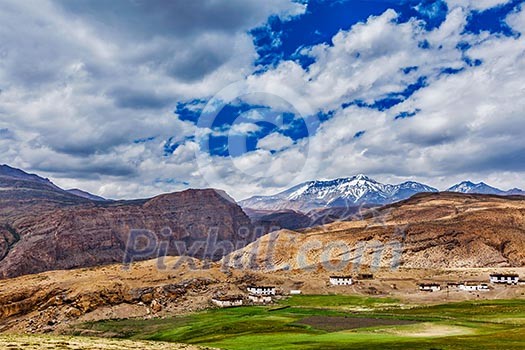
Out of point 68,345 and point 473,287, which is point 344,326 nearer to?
point 68,345

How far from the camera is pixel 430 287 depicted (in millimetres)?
129500

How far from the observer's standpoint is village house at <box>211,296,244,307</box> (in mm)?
121469

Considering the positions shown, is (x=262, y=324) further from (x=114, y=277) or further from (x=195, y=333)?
(x=114, y=277)

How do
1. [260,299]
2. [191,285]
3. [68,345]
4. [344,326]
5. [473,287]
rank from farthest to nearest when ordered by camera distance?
[191,285], [473,287], [260,299], [344,326], [68,345]

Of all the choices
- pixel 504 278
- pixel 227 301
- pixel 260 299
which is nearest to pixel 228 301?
pixel 227 301

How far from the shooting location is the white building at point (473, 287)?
412 feet

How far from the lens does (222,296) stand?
126 meters

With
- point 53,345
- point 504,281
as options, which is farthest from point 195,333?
point 504,281

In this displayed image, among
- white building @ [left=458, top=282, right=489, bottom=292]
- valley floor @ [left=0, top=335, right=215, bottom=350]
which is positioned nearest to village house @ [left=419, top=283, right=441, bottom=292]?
white building @ [left=458, top=282, right=489, bottom=292]

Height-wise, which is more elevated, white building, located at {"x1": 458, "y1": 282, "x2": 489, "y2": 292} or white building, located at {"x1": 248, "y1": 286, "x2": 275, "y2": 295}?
white building, located at {"x1": 458, "y1": 282, "x2": 489, "y2": 292}

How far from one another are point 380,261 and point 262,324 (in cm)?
11756

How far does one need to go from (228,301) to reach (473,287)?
65.5 metres

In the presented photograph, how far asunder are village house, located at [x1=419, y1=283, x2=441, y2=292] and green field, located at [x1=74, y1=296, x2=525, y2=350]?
17368 millimetres

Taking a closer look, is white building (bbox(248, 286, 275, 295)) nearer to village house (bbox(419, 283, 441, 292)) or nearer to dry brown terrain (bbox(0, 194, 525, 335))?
dry brown terrain (bbox(0, 194, 525, 335))
